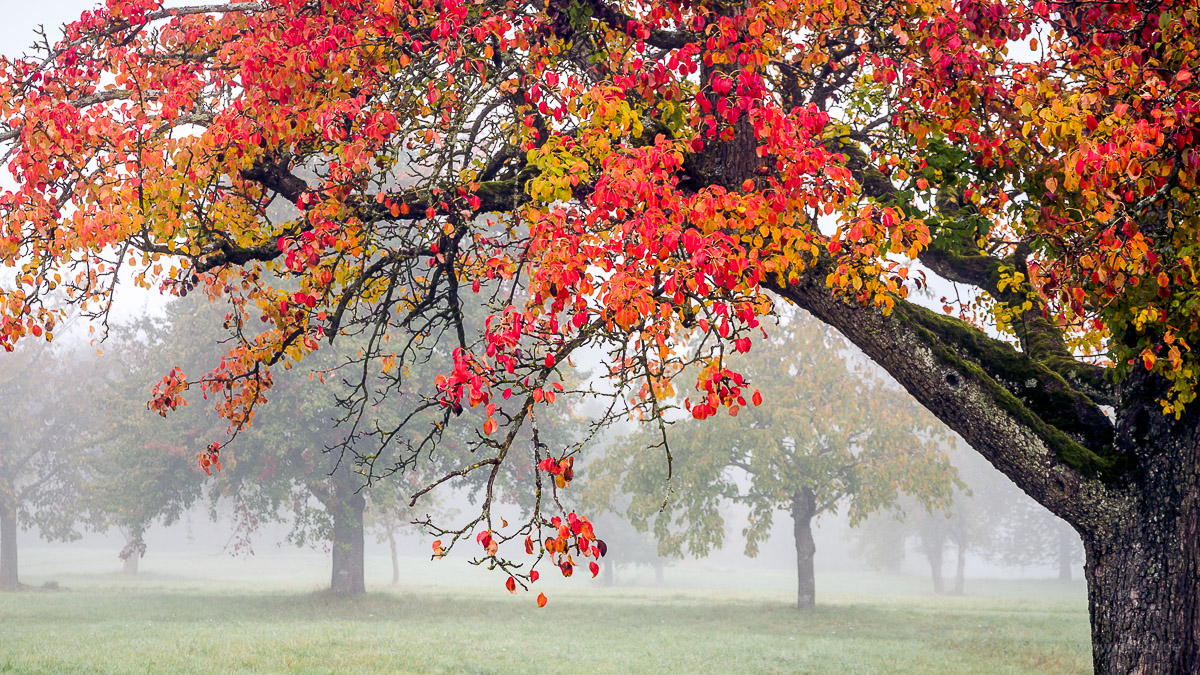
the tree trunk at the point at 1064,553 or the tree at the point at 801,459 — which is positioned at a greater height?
the tree at the point at 801,459

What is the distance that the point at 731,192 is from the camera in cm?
666

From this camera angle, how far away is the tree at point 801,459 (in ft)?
86.2

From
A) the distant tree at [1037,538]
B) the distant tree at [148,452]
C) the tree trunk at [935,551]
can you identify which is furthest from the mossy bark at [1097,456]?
the distant tree at [1037,538]

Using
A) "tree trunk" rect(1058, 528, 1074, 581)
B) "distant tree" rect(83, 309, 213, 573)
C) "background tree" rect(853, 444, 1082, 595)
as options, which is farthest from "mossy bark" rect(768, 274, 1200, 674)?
"tree trunk" rect(1058, 528, 1074, 581)

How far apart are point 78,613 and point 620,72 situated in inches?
1025

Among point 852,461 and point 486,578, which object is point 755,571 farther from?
point 852,461

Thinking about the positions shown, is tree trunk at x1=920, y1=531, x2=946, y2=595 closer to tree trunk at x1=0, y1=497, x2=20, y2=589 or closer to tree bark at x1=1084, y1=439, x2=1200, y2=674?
tree trunk at x1=0, y1=497, x2=20, y2=589

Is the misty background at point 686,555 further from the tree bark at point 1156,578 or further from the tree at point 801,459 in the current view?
the tree bark at point 1156,578

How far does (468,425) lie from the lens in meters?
28.4

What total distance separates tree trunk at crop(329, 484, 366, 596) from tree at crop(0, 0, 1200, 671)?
20111 mm

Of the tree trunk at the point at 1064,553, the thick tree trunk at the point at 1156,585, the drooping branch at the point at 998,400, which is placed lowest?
the tree trunk at the point at 1064,553

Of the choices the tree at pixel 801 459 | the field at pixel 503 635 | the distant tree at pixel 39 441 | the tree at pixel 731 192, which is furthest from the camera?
the distant tree at pixel 39 441

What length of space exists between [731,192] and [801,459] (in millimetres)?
22020

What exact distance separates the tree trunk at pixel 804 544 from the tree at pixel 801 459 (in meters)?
0.04
